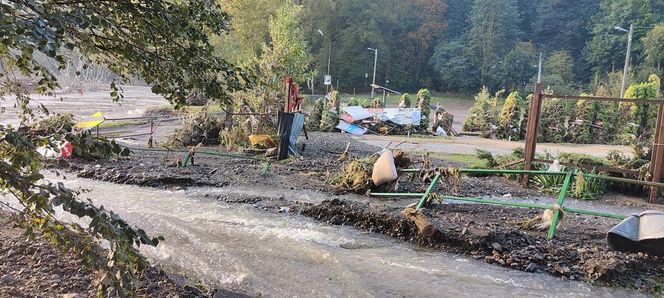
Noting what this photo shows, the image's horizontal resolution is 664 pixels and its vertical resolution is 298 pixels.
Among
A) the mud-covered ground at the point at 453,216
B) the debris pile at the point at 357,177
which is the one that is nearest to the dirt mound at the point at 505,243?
the mud-covered ground at the point at 453,216

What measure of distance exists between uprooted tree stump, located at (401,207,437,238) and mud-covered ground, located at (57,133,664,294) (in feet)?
0.34

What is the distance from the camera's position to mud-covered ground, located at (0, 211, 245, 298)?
4.89 meters

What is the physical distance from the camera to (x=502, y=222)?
8688 mm

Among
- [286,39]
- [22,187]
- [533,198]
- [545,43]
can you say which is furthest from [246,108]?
[545,43]

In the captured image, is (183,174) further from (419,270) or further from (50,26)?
(50,26)

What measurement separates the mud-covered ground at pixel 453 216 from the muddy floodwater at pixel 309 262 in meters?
0.30

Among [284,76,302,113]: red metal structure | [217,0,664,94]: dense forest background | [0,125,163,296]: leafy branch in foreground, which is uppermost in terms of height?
[217,0,664,94]: dense forest background

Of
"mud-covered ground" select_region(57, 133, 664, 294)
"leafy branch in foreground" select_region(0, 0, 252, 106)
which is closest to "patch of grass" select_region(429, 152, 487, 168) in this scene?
"mud-covered ground" select_region(57, 133, 664, 294)

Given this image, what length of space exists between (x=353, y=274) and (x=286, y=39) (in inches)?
577

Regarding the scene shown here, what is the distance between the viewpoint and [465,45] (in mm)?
77312

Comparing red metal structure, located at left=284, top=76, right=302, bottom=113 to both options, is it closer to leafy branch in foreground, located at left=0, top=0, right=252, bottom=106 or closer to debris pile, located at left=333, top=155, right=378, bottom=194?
debris pile, located at left=333, top=155, right=378, bottom=194

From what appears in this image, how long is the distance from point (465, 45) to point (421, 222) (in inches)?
2893

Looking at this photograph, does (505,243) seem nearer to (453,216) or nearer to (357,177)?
(453,216)

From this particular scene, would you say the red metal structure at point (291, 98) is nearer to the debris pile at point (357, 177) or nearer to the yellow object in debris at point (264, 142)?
the yellow object in debris at point (264, 142)
